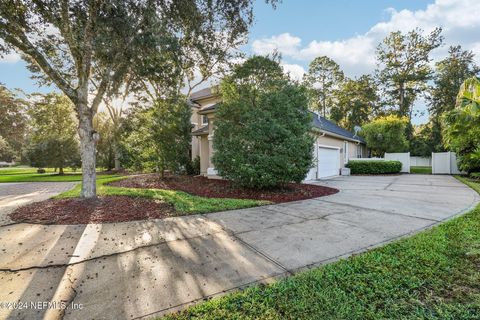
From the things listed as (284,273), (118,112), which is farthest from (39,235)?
(118,112)

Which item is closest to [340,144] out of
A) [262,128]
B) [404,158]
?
[404,158]

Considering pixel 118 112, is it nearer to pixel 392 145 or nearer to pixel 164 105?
pixel 164 105

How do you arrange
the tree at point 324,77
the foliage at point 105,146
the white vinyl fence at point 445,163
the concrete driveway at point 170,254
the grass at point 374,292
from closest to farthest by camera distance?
the grass at point 374,292, the concrete driveway at point 170,254, the white vinyl fence at point 445,163, the foliage at point 105,146, the tree at point 324,77

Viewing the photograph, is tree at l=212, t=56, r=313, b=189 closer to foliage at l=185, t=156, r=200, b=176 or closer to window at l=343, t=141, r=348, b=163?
foliage at l=185, t=156, r=200, b=176

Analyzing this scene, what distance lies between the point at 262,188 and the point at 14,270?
299 inches

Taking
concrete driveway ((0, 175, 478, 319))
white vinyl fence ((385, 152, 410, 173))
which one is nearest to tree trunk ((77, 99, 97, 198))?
concrete driveway ((0, 175, 478, 319))

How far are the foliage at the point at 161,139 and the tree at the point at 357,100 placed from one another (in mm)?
25945

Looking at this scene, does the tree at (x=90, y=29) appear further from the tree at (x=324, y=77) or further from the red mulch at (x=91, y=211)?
the tree at (x=324, y=77)

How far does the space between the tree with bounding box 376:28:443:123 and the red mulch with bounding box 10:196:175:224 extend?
32197 mm

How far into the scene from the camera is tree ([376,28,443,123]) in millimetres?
26266

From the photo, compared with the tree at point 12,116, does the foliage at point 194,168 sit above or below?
below

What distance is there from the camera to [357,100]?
1210 inches

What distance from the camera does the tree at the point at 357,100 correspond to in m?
30.4

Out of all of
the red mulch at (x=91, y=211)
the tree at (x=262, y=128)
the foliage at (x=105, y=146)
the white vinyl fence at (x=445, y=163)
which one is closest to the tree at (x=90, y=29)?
the red mulch at (x=91, y=211)
